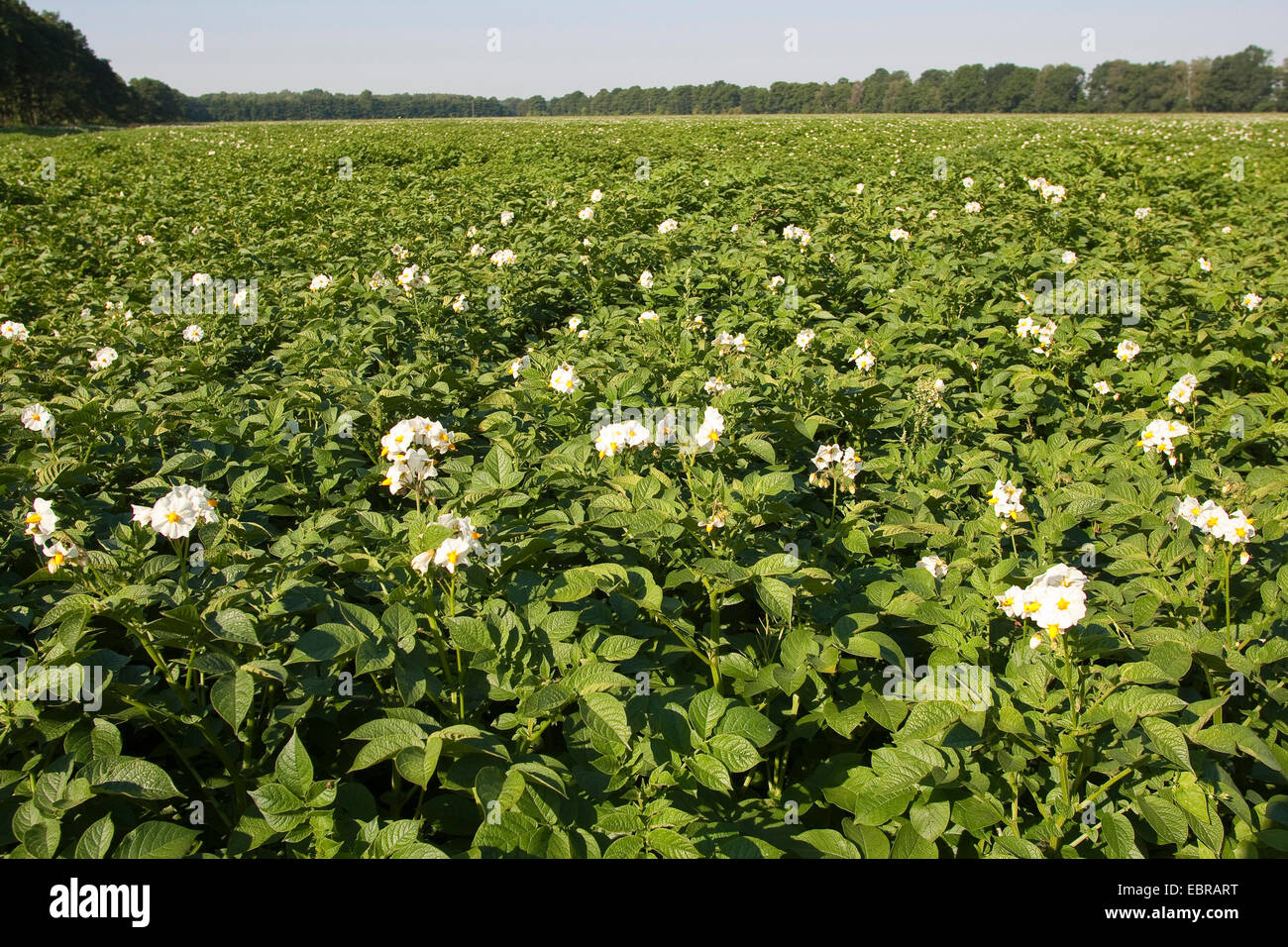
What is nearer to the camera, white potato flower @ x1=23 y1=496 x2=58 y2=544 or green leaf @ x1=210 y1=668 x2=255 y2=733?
green leaf @ x1=210 y1=668 x2=255 y2=733

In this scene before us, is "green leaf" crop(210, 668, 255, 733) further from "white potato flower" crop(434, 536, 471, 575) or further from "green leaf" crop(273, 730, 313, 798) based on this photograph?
"white potato flower" crop(434, 536, 471, 575)

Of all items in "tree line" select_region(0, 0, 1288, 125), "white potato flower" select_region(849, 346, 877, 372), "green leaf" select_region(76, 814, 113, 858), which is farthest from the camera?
"tree line" select_region(0, 0, 1288, 125)

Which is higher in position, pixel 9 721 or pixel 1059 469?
pixel 1059 469

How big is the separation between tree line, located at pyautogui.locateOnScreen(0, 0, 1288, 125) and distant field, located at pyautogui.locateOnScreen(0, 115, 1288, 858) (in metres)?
48.2

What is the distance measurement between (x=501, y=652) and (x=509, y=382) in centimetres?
245

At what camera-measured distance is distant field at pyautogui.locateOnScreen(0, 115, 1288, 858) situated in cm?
151

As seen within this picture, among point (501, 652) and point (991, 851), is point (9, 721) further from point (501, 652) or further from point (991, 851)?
point (991, 851)

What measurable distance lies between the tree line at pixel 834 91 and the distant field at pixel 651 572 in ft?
158

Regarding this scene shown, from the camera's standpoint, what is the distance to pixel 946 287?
4.93 meters

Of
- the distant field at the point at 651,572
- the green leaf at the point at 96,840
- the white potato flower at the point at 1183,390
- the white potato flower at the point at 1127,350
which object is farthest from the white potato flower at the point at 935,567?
the white potato flower at the point at 1127,350

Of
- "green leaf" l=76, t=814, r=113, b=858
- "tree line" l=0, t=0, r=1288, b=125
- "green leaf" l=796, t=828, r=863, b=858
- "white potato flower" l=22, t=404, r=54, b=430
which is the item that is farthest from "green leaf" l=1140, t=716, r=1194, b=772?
"tree line" l=0, t=0, r=1288, b=125

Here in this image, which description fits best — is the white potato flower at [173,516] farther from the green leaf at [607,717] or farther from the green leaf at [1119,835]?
the green leaf at [1119,835]

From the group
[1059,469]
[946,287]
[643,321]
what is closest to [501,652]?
[1059,469]

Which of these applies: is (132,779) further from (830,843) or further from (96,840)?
(830,843)
